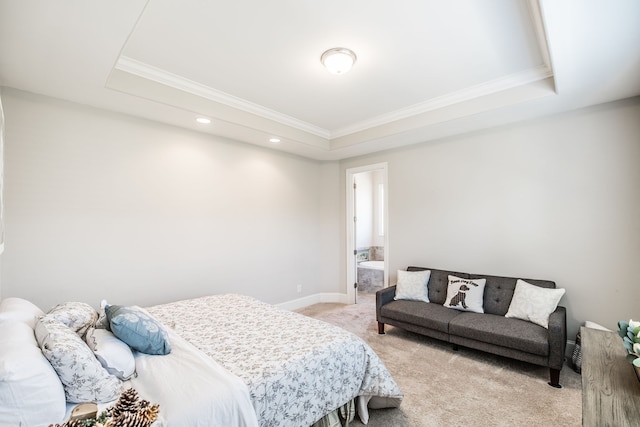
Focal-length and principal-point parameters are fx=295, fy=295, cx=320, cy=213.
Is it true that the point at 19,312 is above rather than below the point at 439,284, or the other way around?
above

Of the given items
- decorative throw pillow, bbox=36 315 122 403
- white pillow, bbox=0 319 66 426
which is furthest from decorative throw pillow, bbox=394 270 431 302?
white pillow, bbox=0 319 66 426

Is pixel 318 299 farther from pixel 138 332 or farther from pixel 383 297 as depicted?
pixel 138 332

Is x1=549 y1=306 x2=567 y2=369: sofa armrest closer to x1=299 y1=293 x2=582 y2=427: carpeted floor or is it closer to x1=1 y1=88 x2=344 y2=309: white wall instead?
x1=299 y1=293 x2=582 y2=427: carpeted floor

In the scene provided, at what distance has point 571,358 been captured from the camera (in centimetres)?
289

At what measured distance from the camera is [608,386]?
49.2 inches

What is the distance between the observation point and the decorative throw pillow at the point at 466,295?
3350 mm

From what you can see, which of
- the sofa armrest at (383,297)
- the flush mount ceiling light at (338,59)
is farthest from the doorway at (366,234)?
the flush mount ceiling light at (338,59)

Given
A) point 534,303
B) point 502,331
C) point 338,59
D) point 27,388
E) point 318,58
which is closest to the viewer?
point 27,388

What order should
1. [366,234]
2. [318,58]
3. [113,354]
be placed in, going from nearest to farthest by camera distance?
[113,354], [318,58], [366,234]

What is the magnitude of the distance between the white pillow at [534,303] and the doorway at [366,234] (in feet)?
8.15

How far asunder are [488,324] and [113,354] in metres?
3.11

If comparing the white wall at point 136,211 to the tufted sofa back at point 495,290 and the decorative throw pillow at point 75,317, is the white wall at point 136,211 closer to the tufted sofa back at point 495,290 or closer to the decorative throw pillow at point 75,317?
the decorative throw pillow at point 75,317

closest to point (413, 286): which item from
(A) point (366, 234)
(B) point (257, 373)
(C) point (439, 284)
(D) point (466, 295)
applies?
(C) point (439, 284)

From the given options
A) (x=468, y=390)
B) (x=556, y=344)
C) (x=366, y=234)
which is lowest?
(x=468, y=390)
